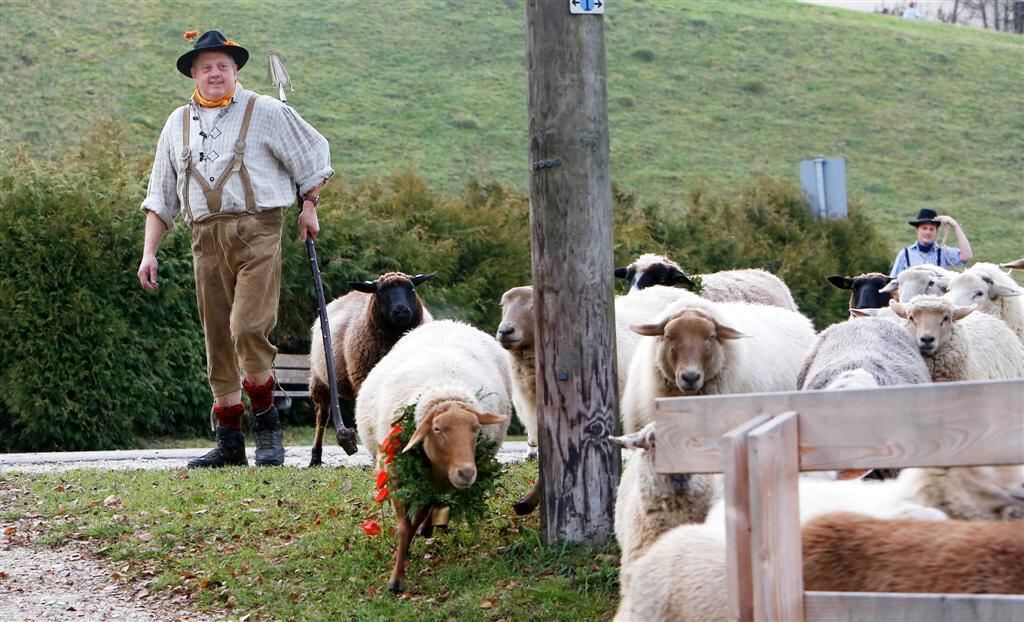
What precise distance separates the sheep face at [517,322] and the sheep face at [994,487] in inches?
173

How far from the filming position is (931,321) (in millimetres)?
8609

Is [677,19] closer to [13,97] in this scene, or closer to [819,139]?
[819,139]

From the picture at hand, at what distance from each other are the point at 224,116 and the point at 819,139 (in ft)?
125

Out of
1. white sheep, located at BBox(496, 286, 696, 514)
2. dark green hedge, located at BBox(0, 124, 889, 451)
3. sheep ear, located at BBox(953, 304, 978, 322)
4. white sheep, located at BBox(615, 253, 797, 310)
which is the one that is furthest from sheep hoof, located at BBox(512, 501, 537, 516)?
dark green hedge, located at BBox(0, 124, 889, 451)

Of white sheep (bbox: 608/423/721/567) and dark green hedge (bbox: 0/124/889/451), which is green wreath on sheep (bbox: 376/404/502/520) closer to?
white sheep (bbox: 608/423/721/567)

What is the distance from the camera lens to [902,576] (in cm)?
359

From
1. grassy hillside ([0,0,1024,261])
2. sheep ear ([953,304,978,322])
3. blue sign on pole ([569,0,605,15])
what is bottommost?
sheep ear ([953,304,978,322])

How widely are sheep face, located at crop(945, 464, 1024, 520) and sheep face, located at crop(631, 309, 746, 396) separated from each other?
3087mm

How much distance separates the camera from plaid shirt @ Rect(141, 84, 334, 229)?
9.09 meters

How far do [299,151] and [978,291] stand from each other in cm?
566

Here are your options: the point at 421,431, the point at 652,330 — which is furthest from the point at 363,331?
the point at 421,431

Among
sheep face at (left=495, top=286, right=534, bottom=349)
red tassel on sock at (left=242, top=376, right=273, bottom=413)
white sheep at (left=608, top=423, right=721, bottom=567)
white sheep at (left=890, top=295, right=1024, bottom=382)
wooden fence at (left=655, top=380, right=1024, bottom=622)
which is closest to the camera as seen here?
wooden fence at (left=655, top=380, right=1024, bottom=622)

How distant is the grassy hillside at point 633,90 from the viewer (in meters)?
37.6

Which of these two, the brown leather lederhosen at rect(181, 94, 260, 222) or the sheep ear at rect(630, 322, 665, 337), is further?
the brown leather lederhosen at rect(181, 94, 260, 222)
